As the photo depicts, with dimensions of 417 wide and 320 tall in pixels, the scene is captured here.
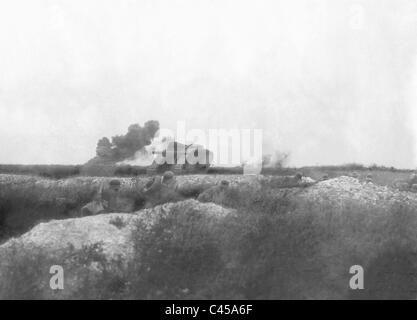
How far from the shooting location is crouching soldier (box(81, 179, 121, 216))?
18469 millimetres

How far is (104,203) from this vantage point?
62.2ft

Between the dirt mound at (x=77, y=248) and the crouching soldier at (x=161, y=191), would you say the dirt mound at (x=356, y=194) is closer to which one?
the dirt mound at (x=77, y=248)

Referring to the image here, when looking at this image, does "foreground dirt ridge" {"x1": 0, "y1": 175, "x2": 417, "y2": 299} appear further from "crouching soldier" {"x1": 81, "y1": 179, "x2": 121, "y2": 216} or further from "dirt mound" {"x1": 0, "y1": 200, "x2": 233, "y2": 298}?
"crouching soldier" {"x1": 81, "y1": 179, "x2": 121, "y2": 216}

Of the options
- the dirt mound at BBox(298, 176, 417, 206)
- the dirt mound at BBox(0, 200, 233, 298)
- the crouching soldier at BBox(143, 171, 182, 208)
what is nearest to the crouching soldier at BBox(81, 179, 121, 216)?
the crouching soldier at BBox(143, 171, 182, 208)

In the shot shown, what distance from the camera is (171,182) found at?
2159 centimetres

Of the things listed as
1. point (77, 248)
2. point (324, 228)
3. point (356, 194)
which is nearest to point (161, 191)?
point (77, 248)

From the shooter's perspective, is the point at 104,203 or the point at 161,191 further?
the point at 161,191

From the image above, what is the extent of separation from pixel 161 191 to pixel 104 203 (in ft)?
7.52

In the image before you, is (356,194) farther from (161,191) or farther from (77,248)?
(77,248)

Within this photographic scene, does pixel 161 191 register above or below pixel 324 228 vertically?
above

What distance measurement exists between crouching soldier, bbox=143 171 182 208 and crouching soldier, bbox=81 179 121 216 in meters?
1.07
